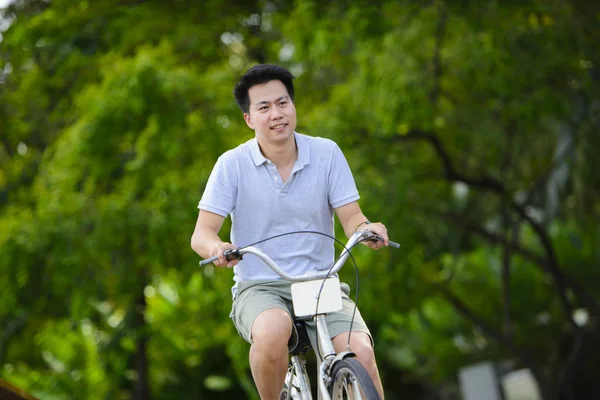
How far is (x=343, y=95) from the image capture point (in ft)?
37.5

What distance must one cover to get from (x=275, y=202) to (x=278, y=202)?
1 cm

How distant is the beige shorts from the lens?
12.3 feet

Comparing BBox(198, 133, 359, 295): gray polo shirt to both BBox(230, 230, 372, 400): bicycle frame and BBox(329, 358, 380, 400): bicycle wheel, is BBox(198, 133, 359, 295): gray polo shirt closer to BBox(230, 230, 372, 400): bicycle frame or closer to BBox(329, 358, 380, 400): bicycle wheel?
BBox(230, 230, 372, 400): bicycle frame

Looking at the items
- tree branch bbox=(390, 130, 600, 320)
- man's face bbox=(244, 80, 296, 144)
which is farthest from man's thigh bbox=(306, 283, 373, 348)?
tree branch bbox=(390, 130, 600, 320)

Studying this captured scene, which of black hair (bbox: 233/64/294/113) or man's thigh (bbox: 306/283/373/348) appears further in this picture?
black hair (bbox: 233/64/294/113)

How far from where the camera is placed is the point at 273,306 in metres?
3.71

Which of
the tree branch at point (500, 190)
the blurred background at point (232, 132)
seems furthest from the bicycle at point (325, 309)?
the tree branch at point (500, 190)

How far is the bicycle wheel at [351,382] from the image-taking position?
3246 mm

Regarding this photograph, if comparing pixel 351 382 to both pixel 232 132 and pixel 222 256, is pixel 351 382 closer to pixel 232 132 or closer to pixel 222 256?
pixel 222 256

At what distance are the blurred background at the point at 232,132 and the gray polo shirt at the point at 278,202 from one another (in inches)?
239

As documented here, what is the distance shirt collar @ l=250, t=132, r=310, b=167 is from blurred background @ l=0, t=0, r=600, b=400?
5984mm

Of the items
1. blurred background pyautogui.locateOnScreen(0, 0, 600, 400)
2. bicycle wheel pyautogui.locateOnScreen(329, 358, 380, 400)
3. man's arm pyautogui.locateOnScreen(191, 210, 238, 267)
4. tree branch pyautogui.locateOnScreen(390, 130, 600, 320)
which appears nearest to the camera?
bicycle wheel pyautogui.locateOnScreen(329, 358, 380, 400)

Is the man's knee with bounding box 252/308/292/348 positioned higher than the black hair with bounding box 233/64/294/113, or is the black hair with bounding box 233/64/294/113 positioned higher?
the black hair with bounding box 233/64/294/113

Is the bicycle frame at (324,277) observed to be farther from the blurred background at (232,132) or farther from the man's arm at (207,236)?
the blurred background at (232,132)
